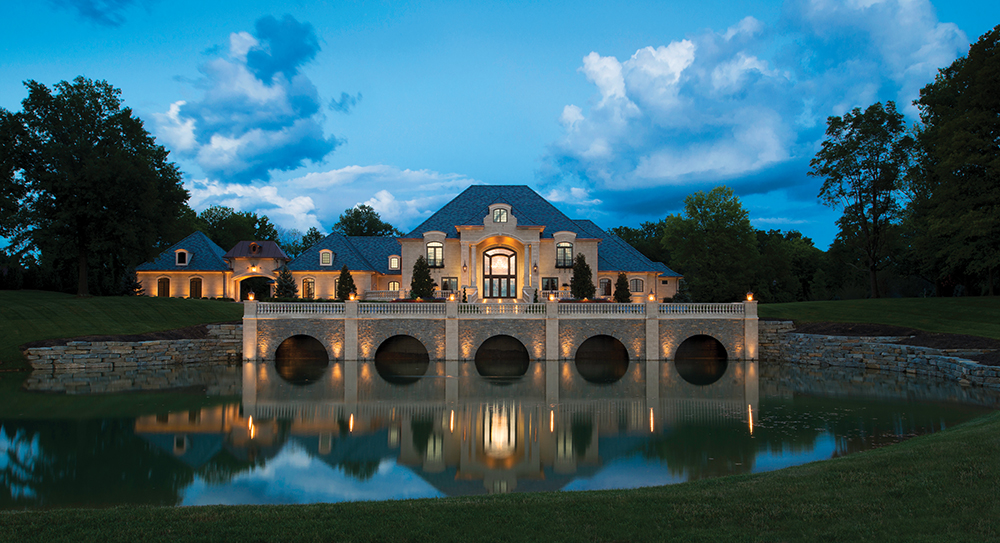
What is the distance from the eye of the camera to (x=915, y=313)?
3341cm

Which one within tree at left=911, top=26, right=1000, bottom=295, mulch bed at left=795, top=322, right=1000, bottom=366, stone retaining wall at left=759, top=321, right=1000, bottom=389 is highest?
tree at left=911, top=26, right=1000, bottom=295

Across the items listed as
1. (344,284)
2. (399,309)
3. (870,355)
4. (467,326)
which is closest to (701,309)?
(870,355)

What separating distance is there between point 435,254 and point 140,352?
71.0ft

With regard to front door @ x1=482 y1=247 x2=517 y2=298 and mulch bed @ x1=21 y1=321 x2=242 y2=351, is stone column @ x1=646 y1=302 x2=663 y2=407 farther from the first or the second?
mulch bed @ x1=21 y1=321 x2=242 y2=351

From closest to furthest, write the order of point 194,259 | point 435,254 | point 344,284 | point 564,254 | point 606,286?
point 344,284, point 435,254, point 564,254, point 606,286, point 194,259

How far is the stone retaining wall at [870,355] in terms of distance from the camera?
75.0 feet

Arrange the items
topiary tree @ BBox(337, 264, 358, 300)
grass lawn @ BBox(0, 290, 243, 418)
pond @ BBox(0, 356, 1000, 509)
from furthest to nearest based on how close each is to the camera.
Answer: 1. topiary tree @ BBox(337, 264, 358, 300)
2. grass lawn @ BBox(0, 290, 243, 418)
3. pond @ BBox(0, 356, 1000, 509)

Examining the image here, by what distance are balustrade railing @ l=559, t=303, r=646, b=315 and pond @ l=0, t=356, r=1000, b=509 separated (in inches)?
275

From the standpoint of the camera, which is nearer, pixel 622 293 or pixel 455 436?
pixel 455 436

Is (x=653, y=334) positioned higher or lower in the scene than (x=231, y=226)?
lower

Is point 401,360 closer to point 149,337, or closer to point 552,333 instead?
point 552,333

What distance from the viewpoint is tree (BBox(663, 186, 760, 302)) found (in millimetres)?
49750

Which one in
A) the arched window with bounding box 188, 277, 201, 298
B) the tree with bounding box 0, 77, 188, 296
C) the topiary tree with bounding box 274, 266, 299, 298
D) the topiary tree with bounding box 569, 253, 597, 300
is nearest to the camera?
the tree with bounding box 0, 77, 188, 296

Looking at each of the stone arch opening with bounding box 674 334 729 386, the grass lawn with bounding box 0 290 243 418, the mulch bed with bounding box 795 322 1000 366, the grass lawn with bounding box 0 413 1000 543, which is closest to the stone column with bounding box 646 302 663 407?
the stone arch opening with bounding box 674 334 729 386
